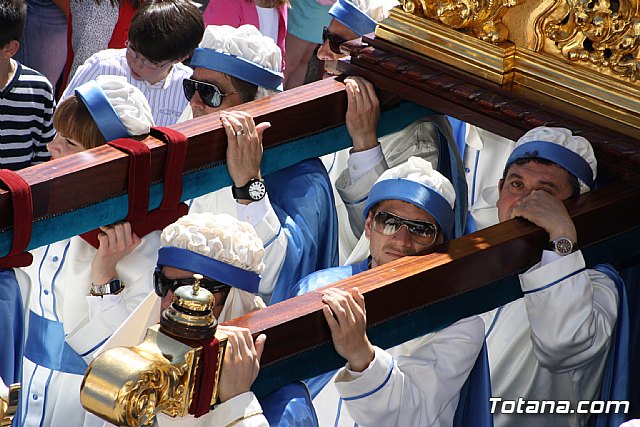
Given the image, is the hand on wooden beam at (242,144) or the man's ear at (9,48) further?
the man's ear at (9,48)

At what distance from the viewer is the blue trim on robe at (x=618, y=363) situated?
4.45 m

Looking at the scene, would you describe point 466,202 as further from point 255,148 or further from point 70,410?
point 70,410

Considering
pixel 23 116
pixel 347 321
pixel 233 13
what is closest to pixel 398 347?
pixel 347 321

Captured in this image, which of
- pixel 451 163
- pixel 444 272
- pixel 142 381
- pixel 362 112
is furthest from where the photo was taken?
pixel 451 163

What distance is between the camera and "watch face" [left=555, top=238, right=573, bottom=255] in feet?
13.9

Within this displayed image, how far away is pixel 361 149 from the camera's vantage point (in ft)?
17.0

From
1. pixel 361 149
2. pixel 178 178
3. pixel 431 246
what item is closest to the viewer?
pixel 431 246

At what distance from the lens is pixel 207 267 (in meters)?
3.96

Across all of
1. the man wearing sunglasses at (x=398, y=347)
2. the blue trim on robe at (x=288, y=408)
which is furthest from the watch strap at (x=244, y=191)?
the blue trim on robe at (x=288, y=408)

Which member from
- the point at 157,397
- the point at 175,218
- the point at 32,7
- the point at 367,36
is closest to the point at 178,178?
the point at 175,218

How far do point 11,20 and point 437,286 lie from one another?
260cm

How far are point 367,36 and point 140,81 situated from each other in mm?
1297

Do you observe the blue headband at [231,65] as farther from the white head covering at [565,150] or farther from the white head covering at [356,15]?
the white head covering at [565,150]

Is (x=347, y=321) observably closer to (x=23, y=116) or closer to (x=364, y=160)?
(x=364, y=160)
